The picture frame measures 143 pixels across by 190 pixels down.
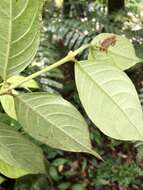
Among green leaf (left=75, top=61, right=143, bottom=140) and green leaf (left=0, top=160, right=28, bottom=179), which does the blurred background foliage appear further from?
green leaf (left=75, top=61, right=143, bottom=140)

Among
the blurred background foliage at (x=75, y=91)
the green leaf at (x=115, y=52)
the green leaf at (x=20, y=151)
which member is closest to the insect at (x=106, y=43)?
the green leaf at (x=115, y=52)

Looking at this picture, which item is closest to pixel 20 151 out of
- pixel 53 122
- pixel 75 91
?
pixel 53 122

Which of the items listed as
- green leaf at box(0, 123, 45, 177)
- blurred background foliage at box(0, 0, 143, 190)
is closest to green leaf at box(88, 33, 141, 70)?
green leaf at box(0, 123, 45, 177)

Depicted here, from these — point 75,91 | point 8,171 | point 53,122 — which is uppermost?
point 53,122

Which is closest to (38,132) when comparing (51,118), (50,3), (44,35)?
(51,118)

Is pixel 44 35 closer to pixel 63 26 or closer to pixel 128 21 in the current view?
pixel 63 26

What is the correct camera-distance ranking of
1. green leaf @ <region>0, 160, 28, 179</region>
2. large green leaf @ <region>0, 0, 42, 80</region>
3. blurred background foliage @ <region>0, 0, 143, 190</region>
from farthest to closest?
1. blurred background foliage @ <region>0, 0, 143, 190</region>
2. green leaf @ <region>0, 160, 28, 179</region>
3. large green leaf @ <region>0, 0, 42, 80</region>

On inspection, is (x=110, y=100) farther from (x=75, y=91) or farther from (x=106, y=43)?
(x=75, y=91)
